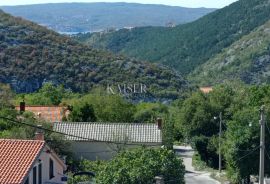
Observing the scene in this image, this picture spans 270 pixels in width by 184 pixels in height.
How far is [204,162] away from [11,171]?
3042 centimetres

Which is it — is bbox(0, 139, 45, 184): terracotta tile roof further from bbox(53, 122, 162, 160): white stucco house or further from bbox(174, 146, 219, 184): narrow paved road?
bbox(174, 146, 219, 184): narrow paved road

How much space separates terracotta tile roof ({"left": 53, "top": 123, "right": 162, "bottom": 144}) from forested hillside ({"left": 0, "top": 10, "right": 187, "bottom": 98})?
4084 centimetres

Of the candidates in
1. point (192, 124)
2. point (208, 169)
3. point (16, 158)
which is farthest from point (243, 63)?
point (16, 158)

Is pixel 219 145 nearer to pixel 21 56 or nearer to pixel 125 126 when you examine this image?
pixel 125 126

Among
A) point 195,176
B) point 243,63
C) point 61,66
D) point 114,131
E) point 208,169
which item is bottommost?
point 208,169

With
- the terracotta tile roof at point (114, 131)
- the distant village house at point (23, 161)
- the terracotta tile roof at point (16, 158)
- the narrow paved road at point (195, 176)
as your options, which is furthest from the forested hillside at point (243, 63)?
the terracotta tile roof at point (16, 158)

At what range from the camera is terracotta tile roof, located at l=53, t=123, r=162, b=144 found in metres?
46.2

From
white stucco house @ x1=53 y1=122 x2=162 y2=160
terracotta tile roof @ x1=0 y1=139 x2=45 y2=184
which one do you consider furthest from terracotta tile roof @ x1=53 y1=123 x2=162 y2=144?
terracotta tile roof @ x1=0 y1=139 x2=45 y2=184

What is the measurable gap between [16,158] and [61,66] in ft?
230

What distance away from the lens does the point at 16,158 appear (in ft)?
85.7

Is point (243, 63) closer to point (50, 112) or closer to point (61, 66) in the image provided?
point (61, 66)

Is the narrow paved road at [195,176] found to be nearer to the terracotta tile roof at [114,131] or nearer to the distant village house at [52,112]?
the terracotta tile roof at [114,131]

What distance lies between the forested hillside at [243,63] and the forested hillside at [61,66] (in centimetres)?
3639

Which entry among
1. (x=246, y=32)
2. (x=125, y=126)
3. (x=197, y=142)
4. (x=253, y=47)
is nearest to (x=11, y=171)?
(x=125, y=126)
